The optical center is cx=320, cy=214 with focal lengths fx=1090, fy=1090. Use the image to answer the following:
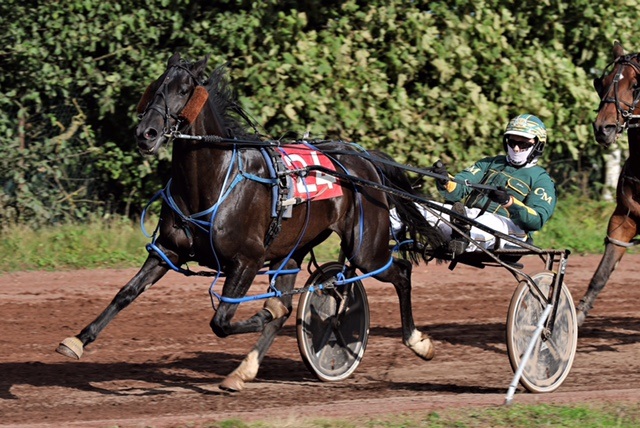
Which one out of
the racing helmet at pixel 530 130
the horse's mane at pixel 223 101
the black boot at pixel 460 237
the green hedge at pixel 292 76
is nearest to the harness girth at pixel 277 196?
the horse's mane at pixel 223 101

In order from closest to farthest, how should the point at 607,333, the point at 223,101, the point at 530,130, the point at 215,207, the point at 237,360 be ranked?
1. the point at 215,207
2. the point at 223,101
3. the point at 530,130
4. the point at 237,360
5. the point at 607,333

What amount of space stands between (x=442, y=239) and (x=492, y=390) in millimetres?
1124

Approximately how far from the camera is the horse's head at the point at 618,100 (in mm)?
7383

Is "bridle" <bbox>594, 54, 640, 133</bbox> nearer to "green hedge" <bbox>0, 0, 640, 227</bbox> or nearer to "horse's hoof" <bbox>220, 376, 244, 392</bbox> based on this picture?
"horse's hoof" <bbox>220, 376, 244, 392</bbox>

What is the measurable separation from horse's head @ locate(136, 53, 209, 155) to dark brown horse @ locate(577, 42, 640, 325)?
9.26 feet

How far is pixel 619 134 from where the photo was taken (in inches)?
297

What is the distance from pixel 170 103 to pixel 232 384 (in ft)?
5.64

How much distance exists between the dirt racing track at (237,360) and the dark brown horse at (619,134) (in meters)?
0.62

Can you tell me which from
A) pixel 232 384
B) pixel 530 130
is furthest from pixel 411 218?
pixel 232 384

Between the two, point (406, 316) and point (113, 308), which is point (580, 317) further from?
point (113, 308)

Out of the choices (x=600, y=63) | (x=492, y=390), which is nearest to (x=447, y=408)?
(x=492, y=390)

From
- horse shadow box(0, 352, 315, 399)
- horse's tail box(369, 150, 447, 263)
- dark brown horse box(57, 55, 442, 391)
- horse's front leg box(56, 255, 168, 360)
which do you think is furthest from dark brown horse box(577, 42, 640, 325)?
horse's front leg box(56, 255, 168, 360)

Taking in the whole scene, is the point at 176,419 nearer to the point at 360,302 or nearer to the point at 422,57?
the point at 360,302

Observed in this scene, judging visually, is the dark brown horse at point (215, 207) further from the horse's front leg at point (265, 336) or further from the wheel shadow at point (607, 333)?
the wheel shadow at point (607, 333)
